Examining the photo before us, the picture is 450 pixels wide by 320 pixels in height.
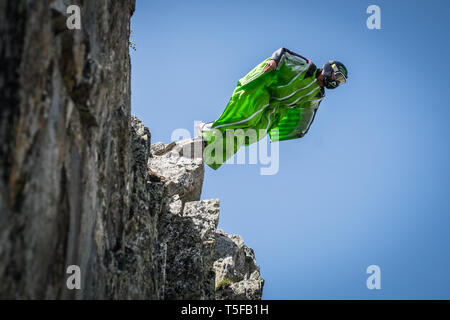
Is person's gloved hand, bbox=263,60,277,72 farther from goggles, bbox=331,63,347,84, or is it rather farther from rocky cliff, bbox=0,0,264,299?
rocky cliff, bbox=0,0,264,299

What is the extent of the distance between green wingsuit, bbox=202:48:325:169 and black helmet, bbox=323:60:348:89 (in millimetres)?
210

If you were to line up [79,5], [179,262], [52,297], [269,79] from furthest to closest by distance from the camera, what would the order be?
[269,79], [179,262], [79,5], [52,297]

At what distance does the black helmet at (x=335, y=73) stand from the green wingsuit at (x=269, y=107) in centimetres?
21

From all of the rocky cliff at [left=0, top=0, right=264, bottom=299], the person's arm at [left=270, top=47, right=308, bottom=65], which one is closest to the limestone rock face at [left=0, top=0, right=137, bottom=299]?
the rocky cliff at [left=0, top=0, right=264, bottom=299]

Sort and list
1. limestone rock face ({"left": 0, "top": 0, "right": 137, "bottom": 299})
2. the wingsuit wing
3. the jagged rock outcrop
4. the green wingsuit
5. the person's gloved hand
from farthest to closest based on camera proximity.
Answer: the wingsuit wing, the person's gloved hand, the green wingsuit, the jagged rock outcrop, limestone rock face ({"left": 0, "top": 0, "right": 137, "bottom": 299})

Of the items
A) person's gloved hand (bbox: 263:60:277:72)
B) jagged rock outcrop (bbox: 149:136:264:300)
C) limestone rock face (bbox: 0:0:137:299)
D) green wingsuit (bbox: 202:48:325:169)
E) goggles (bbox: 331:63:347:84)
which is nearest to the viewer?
limestone rock face (bbox: 0:0:137:299)

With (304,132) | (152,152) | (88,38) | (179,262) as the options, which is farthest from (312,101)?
(88,38)

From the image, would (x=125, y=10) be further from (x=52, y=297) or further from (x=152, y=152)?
(x=152, y=152)

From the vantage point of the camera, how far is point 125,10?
734 centimetres

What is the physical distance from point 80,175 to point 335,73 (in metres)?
7.95

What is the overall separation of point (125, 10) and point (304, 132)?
6084 millimetres

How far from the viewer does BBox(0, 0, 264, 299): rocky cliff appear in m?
3.79

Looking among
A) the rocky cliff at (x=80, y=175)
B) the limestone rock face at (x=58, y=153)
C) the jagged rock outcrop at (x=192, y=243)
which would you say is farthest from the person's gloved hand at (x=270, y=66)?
the limestone rock face at (x=58, y=153)

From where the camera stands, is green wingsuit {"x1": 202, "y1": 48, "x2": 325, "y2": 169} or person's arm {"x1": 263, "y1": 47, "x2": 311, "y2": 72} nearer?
green wingsuit {"x1": 202, "y1": 48, "x2": 325, "y2": 169}
